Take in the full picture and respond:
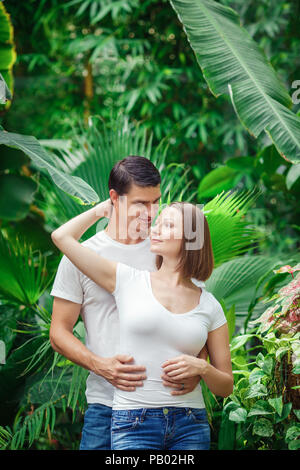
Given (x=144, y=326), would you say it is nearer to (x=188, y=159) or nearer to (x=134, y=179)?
(x=134, y=179)

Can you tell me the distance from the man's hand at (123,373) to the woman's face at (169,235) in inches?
12.2

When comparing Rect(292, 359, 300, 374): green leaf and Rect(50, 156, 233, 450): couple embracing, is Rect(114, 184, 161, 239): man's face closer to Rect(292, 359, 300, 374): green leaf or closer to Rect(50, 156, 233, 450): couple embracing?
Rect(50, 156, 233, 450): couple embracing

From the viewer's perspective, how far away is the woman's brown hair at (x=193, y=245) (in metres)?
1.50

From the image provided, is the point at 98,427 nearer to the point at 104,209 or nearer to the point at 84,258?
the point at 84,258

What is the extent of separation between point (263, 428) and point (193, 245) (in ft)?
2.47

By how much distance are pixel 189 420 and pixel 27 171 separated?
2684 mm

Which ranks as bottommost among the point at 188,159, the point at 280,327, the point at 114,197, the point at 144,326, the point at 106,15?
the point at 188,159

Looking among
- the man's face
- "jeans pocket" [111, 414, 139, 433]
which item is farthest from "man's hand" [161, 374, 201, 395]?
the man's face

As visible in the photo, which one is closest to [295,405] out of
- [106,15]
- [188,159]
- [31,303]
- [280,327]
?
[280,327]

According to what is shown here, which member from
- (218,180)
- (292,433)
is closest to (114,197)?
(292,433)

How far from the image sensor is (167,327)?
55.3 inches

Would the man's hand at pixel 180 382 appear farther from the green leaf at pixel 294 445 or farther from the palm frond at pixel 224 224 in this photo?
the palm frond at pixel 224 224

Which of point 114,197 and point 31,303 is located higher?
point 114,197
